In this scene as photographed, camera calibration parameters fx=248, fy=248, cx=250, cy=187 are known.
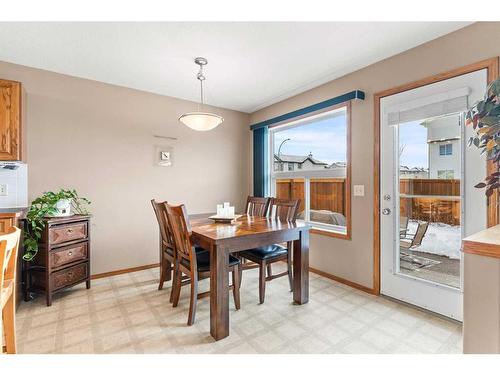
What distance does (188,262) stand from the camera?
6.98 feet

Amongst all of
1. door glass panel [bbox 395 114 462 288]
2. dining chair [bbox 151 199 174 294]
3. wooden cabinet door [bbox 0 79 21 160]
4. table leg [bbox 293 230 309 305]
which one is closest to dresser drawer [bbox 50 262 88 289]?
dining chair [bbox 151 199 174 294]

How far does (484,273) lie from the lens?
40.9 inches

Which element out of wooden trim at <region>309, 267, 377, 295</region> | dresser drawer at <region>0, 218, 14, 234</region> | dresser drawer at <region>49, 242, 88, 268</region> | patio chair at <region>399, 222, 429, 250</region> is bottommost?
wooden trim at <region>309, 267, 377, 295</region>

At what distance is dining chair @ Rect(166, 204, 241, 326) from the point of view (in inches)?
78.8

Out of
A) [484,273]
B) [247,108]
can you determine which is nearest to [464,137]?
[484,273]

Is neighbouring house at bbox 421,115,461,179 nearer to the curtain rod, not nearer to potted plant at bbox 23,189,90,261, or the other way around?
the curtain rod

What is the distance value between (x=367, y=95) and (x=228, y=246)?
85.4 inches

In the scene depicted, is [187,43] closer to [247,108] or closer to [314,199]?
[247,108]

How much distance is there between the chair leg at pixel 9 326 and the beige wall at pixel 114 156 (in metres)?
1.72

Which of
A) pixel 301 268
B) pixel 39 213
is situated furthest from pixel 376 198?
pixel 39 213

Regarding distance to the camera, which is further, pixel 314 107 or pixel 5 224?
pixel 314 107

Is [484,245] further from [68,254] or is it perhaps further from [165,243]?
[68,254]

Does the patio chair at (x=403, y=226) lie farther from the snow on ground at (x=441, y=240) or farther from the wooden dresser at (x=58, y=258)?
the wooden dresser at (x=58, y=258)

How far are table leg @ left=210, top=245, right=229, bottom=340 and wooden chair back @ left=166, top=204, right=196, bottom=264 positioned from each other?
0.25 m
